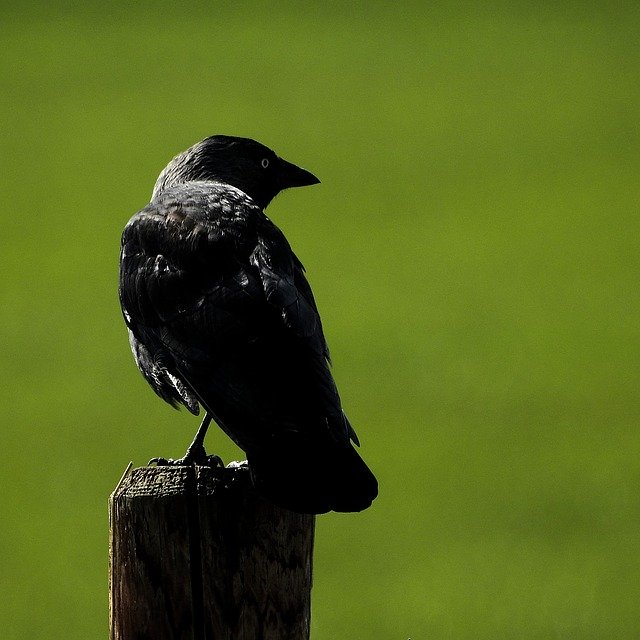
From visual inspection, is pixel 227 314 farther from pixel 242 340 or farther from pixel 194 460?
pixel 194 460

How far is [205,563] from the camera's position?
10.2 ft

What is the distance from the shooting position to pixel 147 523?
3.16m

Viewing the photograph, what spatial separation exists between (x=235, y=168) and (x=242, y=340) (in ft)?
6.58

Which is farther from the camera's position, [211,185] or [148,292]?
[211,185]

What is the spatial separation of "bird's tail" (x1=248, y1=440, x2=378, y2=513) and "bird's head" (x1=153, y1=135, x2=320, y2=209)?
241 centimetres

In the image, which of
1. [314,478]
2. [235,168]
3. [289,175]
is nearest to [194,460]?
[314,478]

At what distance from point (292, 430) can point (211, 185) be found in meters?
1.86

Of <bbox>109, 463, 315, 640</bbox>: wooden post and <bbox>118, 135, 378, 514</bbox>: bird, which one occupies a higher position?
<bbox>118, 135, 378, 514</bbox>: bird

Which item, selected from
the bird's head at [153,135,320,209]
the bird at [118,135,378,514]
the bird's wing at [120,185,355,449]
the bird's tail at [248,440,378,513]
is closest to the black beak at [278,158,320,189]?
the bird's head at [153,135,320,209]

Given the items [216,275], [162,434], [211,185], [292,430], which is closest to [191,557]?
[292,430]

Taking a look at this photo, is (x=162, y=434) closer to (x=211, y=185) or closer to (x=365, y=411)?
(x=365, y=411)

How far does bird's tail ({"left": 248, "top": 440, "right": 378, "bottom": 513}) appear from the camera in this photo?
123 inches

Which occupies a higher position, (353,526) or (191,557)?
(191,557)

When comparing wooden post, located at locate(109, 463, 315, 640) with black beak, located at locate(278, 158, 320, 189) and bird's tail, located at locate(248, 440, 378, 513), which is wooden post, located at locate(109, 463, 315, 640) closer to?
bird's tail, located at locate(248, 440, 378, 513)
